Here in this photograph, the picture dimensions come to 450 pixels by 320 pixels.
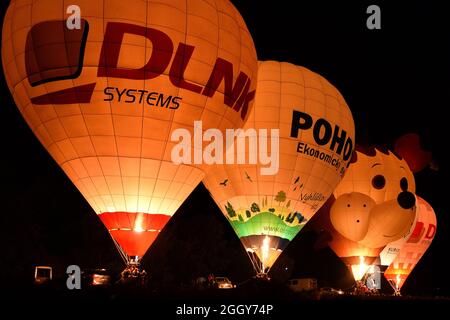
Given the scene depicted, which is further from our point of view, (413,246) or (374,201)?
(413,246)

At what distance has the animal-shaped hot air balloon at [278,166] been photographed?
14.7 metres

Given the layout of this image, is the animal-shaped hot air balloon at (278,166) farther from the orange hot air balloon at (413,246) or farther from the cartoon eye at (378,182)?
the orange hot air balloon at (413,246)

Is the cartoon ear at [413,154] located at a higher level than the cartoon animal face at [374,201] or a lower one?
higher

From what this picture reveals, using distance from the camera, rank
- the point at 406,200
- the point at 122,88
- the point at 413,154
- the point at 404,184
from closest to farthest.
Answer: the point at 122,88 < the point at 406,200 < the point at 404,184 < the point at 413,154

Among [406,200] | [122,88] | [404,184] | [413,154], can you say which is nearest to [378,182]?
[404,184]

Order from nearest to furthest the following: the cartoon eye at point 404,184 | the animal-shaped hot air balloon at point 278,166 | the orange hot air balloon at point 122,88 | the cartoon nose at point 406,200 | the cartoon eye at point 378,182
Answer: the orange hot air balloon at point 122,88 → the animal-shaped hot air balloon at point 278,166 → the cartoon nose at point 406,200 → the cartoon eye at point 378,182 → the cartoon eye at point 404,184

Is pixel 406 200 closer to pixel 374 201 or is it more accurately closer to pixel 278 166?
pixel 374 201

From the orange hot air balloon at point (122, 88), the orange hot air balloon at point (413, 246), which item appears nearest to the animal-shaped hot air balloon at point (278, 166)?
the orange hot air balloon at point (122, 88)

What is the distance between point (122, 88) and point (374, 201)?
875cm

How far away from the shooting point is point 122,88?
10.9 m

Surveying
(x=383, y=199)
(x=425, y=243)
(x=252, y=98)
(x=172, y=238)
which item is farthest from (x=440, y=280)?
(x=252, y=98)

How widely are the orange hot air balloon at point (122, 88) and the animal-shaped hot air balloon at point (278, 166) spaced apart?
2.94 m

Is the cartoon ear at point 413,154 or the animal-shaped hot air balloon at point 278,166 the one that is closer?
the animal-shaped hot air balloon at point 278,166
